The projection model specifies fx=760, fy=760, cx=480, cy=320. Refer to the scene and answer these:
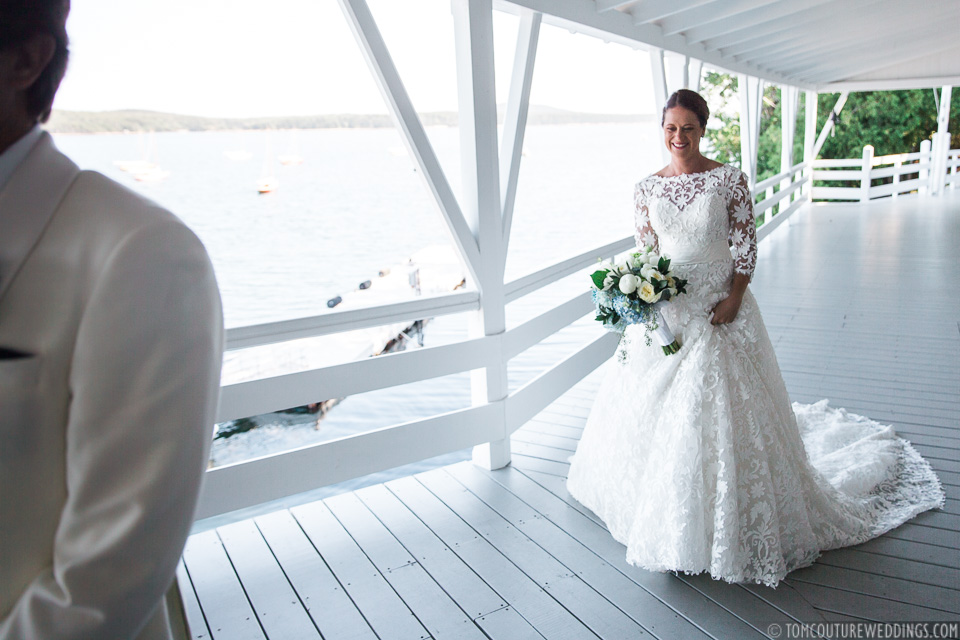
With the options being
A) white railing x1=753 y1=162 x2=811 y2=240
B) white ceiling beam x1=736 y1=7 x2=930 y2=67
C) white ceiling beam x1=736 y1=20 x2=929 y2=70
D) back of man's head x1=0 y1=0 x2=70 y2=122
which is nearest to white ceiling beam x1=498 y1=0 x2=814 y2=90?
white ceiling beam x1=736 y1=7 x2=930 y2=67

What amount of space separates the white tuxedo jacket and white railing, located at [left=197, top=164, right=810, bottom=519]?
2100mm

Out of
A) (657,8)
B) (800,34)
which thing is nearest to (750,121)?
(800,34)

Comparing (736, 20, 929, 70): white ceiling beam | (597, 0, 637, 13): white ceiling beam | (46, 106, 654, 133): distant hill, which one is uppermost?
(46, 106, 654, 133): distant hill

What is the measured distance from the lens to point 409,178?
145ft

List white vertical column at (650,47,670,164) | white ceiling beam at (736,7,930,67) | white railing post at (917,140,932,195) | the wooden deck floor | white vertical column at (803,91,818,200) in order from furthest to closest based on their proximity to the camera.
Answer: white railing post at (917,140,932,195) < white vertical column at (803,91,818,200) < white ceiling beam at (736,7,930,67) < white vertical column at (650,47,670,164) < the wooden deck floor

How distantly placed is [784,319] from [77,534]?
6909 mm

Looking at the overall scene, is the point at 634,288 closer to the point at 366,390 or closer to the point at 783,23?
the point at 366,390

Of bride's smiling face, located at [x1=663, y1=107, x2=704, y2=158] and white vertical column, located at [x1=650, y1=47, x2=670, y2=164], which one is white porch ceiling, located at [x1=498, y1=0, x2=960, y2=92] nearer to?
white vertical column, located at [x1=650, y1=47, x2=670, y2=164]

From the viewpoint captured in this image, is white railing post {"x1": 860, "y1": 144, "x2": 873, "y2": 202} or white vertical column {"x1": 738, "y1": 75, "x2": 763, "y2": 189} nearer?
white vertical column {"x1": 738, "y1": 75, "x2": 763, "y2": 189}

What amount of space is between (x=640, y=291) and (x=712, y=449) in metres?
A: 0.66

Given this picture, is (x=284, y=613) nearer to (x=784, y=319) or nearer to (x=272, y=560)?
(x=272, y=560)

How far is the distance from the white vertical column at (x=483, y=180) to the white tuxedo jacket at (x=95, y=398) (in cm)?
295

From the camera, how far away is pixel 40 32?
2.44ft

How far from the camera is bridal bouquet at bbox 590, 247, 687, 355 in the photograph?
303 centimetres
